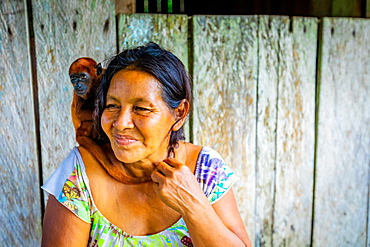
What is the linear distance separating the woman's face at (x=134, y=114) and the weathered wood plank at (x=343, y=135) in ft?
4.02

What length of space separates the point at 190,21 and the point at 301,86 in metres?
0.76

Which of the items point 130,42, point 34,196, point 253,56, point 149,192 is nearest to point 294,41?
point 253,56

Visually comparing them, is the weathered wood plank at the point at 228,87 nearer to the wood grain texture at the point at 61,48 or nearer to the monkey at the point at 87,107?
the wood grain texture at the point at 61,48

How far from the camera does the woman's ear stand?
1.46 meters

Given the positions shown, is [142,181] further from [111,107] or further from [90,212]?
[111,107]

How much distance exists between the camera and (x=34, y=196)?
1925mm

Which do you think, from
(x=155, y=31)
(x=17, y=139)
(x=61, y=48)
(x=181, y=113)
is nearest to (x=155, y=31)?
(x=155, y=31)

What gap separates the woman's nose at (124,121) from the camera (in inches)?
52.1

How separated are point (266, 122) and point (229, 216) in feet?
2.55

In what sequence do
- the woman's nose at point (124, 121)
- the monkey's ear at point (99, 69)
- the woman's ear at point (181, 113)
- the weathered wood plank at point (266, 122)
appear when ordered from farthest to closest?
the weathered wood plank at point (266, 122)
the monkey's ear at point (99, 69)
the woman's ear at point (181, 113)
the woman's nose at point (124, 121)

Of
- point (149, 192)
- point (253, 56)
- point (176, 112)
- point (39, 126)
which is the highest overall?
point (253, 56)

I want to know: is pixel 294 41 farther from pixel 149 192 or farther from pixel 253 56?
pixel 149 192

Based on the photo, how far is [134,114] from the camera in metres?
1.35

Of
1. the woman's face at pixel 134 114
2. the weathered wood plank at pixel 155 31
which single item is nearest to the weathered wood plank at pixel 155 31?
the weathered wood plank at pixel 155 31
